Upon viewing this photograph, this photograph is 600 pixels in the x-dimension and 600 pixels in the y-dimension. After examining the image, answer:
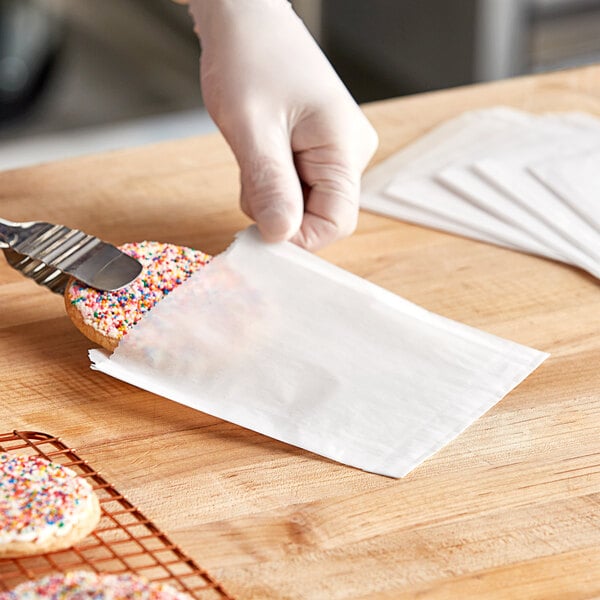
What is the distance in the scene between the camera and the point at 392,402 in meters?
0.77

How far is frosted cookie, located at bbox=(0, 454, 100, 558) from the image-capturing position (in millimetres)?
585

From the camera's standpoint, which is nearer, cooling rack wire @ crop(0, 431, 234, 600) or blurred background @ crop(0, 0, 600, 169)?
cooling rack wire @ crop(0, 431, 234, 600)

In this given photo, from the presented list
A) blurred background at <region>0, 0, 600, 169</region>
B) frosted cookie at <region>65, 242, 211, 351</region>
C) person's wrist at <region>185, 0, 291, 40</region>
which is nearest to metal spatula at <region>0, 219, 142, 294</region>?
frosted cookie at <region>65, 242, 211, 351</region>

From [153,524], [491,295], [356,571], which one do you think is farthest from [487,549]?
[491,295]

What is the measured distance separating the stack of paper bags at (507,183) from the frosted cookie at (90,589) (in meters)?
0.57

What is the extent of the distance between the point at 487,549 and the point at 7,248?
19.1 inches

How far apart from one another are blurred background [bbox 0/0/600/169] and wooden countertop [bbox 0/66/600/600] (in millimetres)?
1480

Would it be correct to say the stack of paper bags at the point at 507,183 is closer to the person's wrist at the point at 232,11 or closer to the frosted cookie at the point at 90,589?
the person's wrist at the point at 232,11

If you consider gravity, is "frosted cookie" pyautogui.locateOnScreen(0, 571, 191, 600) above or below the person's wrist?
below

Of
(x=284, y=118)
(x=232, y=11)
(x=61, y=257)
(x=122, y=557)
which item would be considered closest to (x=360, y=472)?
(x=122, y=557)

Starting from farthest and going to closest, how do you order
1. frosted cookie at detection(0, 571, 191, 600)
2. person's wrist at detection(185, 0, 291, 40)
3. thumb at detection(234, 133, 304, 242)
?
person's wrist at detection(185, 0, 291, 40), thumb at detection(234, 133, 304, 242), frosted cookie at detection(0, 571, 191, 600)

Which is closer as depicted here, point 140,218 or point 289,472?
point 289,472

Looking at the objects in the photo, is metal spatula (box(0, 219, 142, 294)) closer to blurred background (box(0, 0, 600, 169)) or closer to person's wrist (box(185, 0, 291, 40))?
person's wrist (box(185, 0, 291, 40))

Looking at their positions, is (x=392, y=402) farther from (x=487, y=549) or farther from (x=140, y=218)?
(x=140, y=218)
